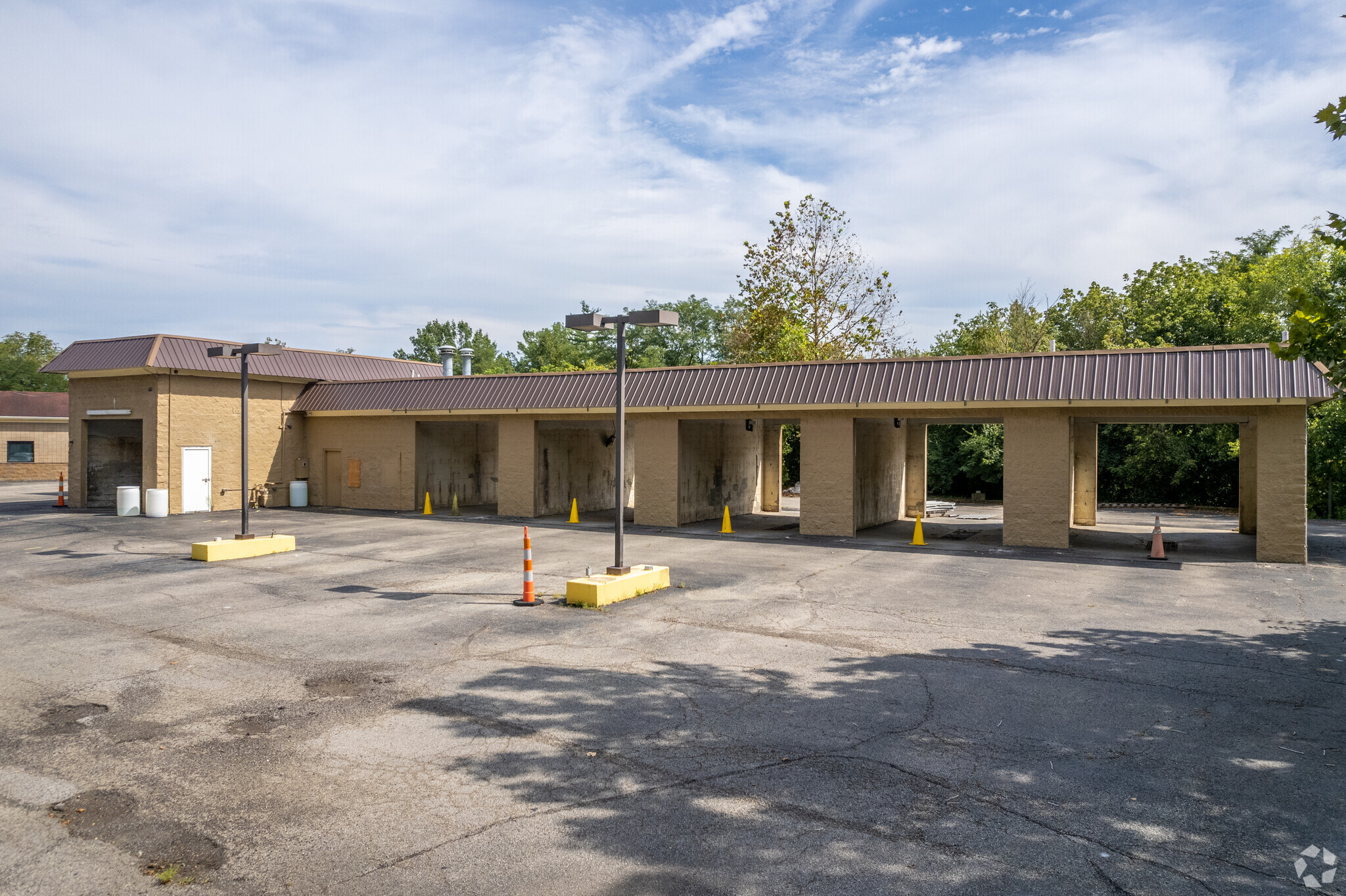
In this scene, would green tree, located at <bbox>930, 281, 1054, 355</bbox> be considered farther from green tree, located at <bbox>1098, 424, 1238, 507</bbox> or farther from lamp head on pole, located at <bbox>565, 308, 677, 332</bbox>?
lamp head on pole, located at <bbox>565, 308, 677, 332</bbox>

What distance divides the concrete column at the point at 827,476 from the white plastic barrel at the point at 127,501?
2006 centimetres

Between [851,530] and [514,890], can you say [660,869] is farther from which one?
[851,530]

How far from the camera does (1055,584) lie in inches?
555

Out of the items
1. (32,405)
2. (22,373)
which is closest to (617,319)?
(32,405)

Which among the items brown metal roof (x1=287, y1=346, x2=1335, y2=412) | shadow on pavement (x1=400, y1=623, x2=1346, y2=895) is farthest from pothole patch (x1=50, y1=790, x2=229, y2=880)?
brown metal roof (x1=287, y1=346, x2=1335, y2=412)

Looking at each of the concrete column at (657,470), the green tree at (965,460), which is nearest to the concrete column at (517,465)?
the concrete column at (657,470)

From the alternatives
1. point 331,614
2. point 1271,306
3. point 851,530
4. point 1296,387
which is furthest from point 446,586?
point 1271,306

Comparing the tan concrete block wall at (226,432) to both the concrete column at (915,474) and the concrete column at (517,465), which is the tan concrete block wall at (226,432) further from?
the concrete column at (915,474)

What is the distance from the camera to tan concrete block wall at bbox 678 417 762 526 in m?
23.5

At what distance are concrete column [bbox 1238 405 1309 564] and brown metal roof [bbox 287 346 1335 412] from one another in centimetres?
89

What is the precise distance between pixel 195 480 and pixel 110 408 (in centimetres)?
373

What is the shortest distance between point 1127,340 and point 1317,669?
36298 mm

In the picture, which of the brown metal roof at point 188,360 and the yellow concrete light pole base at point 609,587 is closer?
the yellow concrete light pole base at point 609,587

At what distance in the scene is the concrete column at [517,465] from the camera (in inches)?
971
